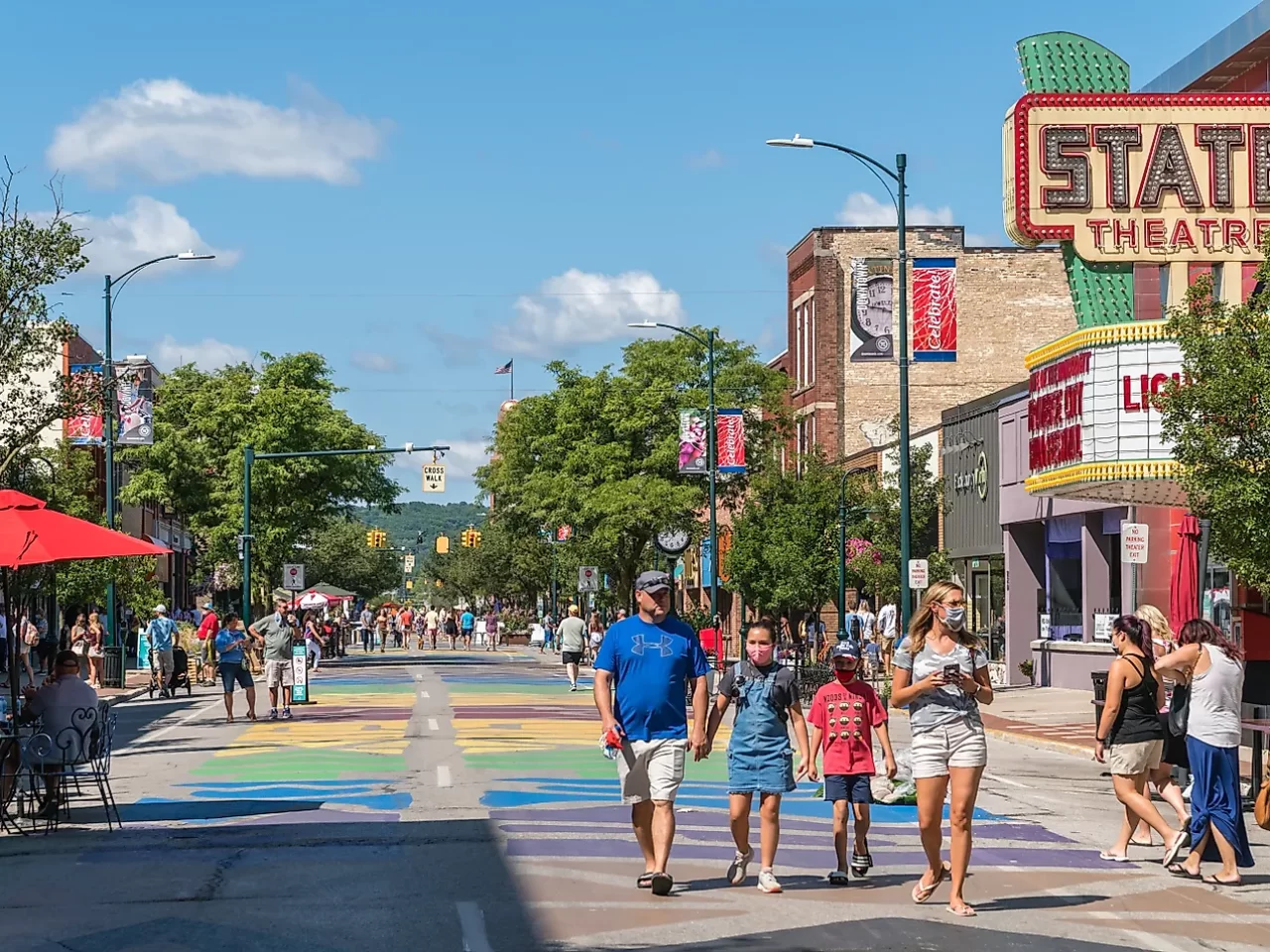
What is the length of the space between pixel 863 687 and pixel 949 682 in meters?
1.85

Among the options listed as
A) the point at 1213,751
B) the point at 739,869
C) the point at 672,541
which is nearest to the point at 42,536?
the point at 739,869

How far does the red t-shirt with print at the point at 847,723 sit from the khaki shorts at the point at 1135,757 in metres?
1.84

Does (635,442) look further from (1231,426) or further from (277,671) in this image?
(1231,426)

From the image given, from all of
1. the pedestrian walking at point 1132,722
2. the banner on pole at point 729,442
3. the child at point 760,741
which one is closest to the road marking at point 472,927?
the child at point 760,741

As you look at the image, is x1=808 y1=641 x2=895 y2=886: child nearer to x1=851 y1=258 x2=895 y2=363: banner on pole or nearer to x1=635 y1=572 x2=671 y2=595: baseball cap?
x1=635 y1=572 x2=671 y2=595: baseball cap

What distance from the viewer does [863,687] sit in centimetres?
1241

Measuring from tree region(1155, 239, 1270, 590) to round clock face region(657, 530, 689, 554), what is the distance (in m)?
29.7

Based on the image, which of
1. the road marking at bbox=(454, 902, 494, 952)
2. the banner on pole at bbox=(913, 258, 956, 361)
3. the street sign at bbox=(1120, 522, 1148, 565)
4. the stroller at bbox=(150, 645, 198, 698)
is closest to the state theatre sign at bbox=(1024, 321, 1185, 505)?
the street sign at bbox=(1120, 522, 1148, 565)

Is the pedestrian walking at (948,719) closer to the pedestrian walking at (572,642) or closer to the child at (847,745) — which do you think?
the child at (847,745)

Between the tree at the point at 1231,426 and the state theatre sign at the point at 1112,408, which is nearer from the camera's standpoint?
the tree at the point at 1231,426

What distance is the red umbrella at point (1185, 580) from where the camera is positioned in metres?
31.5

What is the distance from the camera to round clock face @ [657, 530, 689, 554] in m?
49.3

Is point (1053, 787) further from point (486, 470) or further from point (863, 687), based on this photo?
point (486, 470)

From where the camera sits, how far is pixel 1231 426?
19156 mm
